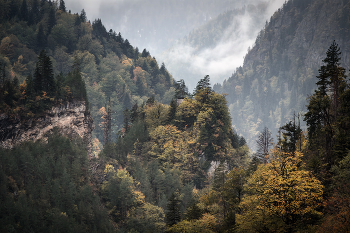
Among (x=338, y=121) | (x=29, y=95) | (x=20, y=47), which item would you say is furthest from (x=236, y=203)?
(x=20, y=47)

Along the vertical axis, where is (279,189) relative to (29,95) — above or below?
below

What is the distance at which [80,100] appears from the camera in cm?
8019

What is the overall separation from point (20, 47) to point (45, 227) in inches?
3605

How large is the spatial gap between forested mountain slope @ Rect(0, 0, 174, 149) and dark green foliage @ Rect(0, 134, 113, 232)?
1910 inches

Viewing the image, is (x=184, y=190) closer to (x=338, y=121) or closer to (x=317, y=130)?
(x=317, y=130)

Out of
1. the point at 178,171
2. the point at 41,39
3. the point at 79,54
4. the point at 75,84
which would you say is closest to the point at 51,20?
the point at 79,54

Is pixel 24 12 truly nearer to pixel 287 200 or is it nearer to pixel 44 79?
pixel 44 79

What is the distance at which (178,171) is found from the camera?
260 ft

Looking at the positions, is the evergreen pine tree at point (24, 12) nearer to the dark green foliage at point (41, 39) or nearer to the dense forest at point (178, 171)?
the dark green foliage at point (41, 39)

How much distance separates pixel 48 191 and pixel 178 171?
33.6 m

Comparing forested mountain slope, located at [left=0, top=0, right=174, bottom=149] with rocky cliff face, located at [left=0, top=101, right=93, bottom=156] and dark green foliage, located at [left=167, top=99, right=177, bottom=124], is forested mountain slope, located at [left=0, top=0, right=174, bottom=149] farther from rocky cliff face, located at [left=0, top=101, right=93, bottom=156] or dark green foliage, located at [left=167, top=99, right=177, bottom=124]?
dark green foliage, located at [left=167, top=99, right=177, bottom=124]

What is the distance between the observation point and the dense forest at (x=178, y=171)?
30.5m

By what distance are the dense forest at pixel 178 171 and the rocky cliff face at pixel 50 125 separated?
5.31 ft

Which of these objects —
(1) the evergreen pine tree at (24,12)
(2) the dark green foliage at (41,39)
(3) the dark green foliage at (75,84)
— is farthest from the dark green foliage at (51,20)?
(3) the dark green foliage at (75,84)
